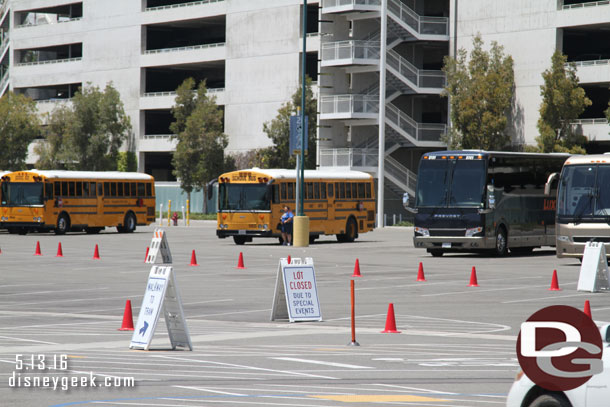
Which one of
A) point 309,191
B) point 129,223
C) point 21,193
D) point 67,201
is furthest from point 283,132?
point 309,191

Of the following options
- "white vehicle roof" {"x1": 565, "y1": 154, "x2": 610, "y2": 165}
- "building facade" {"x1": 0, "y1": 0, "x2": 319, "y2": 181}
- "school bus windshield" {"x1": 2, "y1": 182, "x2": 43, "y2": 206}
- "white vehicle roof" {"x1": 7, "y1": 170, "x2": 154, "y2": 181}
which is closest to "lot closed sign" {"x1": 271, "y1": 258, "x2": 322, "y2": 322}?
"white vehicle roof" {"x1": 565, "y1": 154, "x2": 610, "y2": 165}

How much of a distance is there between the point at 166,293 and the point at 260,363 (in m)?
2.02

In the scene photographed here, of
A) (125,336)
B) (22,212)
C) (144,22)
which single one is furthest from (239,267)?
(144,22)

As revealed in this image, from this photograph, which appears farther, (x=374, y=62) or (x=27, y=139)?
(x=27, y=139)

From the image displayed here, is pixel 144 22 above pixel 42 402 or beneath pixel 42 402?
above

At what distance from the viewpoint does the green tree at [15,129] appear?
86.6 meters

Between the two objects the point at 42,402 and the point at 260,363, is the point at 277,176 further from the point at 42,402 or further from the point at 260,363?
the point at 42,402

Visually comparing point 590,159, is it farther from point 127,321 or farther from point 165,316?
point 165,316

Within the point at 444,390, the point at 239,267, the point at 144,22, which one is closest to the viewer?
the point at 444,390

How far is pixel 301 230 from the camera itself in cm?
4247

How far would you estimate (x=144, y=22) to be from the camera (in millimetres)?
86812

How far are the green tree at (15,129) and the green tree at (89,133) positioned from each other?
2.78m

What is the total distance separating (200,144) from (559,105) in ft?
85.7

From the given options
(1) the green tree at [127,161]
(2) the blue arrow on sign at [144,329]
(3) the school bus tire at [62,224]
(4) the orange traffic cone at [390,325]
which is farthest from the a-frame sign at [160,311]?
(1) the green tree at [127,161]
